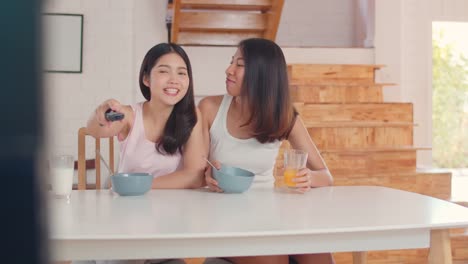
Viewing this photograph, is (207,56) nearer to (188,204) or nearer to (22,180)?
(188,204)

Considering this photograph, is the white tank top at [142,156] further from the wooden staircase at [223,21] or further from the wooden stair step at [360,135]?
the wooden staircase at [223,21]

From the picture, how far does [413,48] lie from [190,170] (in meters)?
4.01

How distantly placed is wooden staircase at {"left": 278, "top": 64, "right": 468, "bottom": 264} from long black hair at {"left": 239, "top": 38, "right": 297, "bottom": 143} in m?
1.79

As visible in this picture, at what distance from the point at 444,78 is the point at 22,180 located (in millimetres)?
5673

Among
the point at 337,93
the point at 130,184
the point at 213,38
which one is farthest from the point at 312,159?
the point at 213,38

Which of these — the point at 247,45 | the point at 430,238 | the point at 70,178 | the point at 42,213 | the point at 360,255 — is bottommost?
the point at 360,255

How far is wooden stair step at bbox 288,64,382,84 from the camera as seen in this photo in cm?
452

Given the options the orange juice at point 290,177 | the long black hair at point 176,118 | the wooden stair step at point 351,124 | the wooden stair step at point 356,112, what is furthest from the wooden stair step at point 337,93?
the orange juice at point 290,177

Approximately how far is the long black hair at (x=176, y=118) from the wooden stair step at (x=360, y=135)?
7.02 feet

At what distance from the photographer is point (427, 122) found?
5133mm

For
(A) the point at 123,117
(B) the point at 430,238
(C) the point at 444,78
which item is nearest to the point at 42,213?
(B) the point at 430,238

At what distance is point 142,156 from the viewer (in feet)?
5.97

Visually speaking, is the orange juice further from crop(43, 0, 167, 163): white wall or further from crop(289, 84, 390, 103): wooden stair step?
crop(43, 0, 167, 163): white wall

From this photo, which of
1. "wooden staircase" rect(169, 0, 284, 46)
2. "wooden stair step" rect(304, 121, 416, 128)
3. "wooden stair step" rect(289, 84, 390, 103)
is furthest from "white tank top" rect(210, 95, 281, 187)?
A: "wooden staircase" rect(169, 0, 284, 46)
